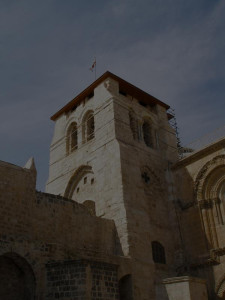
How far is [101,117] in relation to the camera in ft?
55.1

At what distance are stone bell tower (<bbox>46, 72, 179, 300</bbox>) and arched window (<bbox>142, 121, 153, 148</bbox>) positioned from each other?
0.05 metres

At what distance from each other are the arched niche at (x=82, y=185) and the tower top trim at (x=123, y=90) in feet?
14.1

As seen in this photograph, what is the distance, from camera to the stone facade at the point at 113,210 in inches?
369

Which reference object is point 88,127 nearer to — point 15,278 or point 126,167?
point 126,167

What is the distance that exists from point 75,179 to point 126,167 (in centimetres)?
356

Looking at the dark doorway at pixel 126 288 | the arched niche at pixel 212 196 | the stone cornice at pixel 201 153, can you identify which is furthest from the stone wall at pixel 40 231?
the stone cornice at pixel 201 153

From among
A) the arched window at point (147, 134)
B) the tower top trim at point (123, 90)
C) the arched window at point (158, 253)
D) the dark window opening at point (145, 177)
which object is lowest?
the arched window at point (158, 253)

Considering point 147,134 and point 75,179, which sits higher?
point 147,134

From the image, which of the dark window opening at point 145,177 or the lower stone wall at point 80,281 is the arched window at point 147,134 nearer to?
the dark window opening at point 145,177

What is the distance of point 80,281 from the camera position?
339 inches

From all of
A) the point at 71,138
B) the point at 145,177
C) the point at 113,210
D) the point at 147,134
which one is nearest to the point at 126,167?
the point at 145,177

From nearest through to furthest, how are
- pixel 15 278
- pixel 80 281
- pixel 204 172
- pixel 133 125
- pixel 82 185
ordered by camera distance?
pixel 80 281, pixel 15 278, pixel 204 172, pixel 82 185, pixel 133 125

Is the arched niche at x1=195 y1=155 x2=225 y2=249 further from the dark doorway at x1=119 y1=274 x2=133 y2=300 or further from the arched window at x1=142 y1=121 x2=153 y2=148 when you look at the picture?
the dark doorway at x1=119 y1=274 x2=133 y2=300

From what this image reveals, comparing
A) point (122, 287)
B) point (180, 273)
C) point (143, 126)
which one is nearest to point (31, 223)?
point (122, 287)
